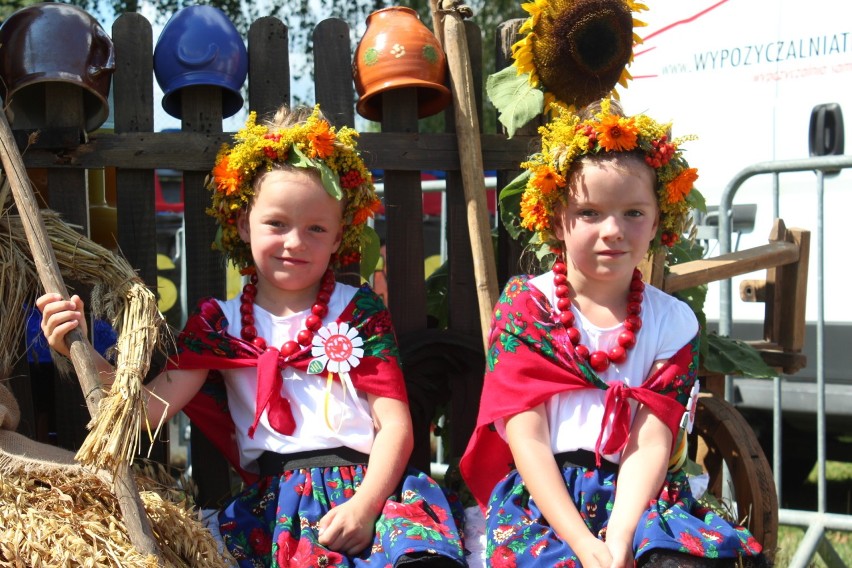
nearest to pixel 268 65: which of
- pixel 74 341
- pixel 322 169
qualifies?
pixel 322 169

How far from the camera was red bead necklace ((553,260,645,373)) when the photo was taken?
9.20 ft

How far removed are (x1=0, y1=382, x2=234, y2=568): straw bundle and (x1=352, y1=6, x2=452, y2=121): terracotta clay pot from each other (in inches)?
56.8

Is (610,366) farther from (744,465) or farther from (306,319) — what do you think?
(306,319)

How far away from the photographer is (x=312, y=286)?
10.0 feet

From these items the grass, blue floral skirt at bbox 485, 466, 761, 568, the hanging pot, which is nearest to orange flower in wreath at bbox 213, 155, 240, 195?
the hanging pot

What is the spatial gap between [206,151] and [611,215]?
1.27 m

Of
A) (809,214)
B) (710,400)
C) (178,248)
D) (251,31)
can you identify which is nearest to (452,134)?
(251,31)

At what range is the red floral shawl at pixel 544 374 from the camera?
276 centimetres

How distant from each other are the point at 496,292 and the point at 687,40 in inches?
124

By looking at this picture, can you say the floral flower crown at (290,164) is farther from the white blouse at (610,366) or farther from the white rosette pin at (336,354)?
the white blouse at (610,366)

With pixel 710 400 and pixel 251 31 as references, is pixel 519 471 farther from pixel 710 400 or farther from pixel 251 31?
pixel 251 31

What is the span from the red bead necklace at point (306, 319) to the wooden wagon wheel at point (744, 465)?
1263 mm

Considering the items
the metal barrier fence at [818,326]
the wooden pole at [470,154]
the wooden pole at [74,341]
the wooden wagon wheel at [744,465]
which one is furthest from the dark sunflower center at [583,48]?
the wooden pole at [74,341]

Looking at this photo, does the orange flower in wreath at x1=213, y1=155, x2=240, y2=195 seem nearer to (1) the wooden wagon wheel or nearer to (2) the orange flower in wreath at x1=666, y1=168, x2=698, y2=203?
(2) the orange flower in wreath at x1=666, y1=168, x2=698, y2=203
